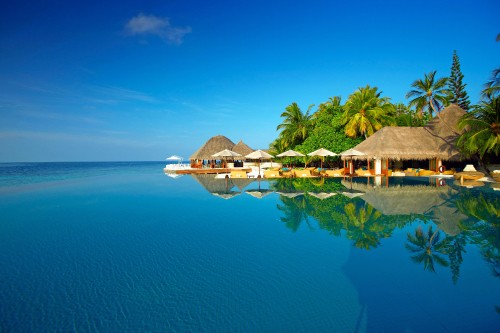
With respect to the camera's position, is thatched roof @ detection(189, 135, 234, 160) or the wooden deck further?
thatched roof @ detection(189, 135, 234, 160)

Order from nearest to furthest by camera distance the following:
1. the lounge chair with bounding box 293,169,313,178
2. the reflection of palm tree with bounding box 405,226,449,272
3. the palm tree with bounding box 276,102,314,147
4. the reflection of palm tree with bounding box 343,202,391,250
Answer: the reflection of palm tree with bounding box 405,226,449,272 → the reflection of palm tree with bounding box 343,202,391,250 → the lounge chair with bounding box 293,169,313,178 → the palm tree with bounding box 276,102,314,147

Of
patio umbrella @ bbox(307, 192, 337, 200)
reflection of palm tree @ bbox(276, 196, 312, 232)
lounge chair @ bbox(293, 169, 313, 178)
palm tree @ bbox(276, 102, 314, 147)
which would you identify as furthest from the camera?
palm tree @ bbox(276, 102, 314, 147)

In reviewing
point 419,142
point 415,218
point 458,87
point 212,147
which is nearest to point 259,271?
Result: point 415,218

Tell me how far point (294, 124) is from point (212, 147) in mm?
9539

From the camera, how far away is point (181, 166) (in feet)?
100

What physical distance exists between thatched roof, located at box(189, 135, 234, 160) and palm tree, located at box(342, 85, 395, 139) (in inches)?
551

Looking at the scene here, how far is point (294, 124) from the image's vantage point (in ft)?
93.2

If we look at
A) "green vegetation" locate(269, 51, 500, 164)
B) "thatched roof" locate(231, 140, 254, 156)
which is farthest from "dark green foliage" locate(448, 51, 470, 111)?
"thatched roof" locate(231, 140, 254, 156)

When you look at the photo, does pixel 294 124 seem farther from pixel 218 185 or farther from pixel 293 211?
pixel 293 211

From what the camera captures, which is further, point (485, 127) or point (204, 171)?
point (204, 171)

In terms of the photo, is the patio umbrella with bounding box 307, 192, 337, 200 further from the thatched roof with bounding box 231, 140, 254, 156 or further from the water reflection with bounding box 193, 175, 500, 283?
the thatched roof with bounding box 231, 140, 254, 156

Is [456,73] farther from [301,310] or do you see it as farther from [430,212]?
[301,310]

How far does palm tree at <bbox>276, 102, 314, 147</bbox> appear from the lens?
2802cm

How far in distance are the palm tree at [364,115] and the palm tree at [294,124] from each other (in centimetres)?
475
